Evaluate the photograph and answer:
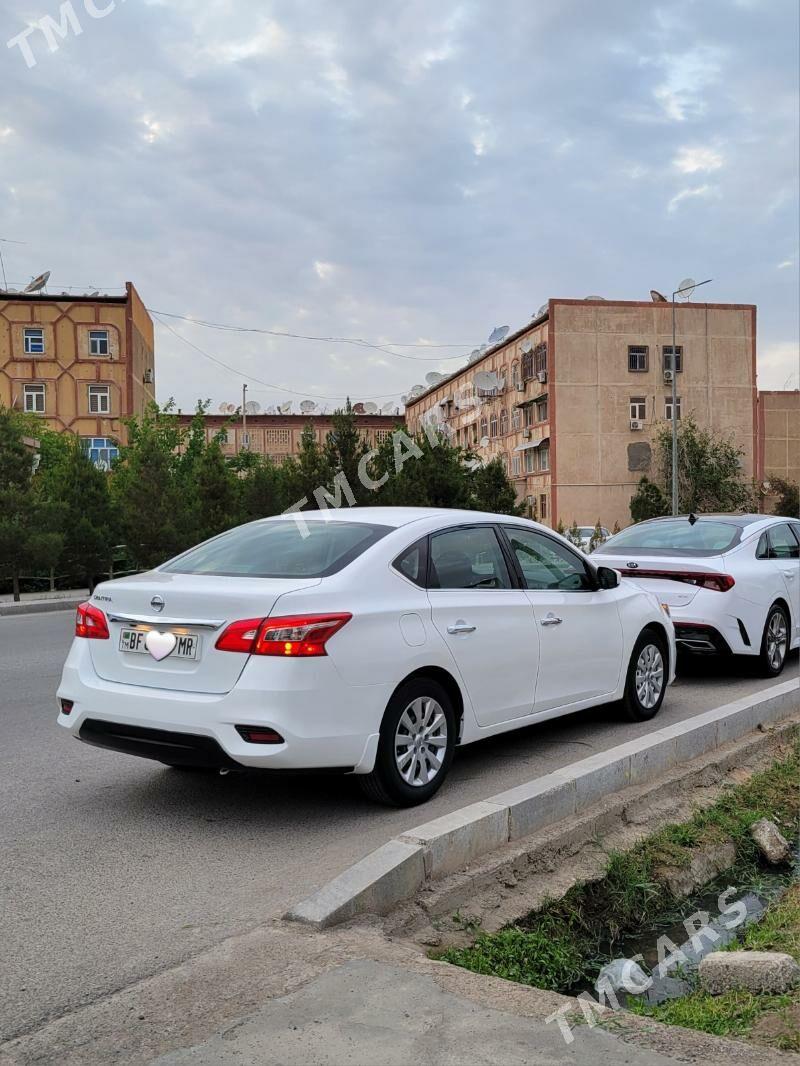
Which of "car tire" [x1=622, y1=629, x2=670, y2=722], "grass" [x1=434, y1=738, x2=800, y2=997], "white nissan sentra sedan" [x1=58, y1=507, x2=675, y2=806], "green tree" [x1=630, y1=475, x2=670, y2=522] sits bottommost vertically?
"grass" [x1=434, y1=738, x2=800, y2=997]

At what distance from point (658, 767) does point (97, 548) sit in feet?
66.1

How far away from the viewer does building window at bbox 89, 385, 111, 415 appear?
184ft

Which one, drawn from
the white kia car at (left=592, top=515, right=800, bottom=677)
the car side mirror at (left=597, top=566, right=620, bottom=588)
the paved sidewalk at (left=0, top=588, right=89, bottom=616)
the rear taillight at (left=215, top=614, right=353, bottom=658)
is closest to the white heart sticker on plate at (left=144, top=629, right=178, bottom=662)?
the rear taillight at (left=215, top=614, right=353, bottom=658)

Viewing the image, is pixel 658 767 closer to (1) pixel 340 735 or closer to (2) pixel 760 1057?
(1) pixel 340 735

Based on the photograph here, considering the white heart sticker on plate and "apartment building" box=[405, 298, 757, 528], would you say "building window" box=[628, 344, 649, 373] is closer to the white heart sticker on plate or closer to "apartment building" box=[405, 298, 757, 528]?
"apartment building" box=[405, 298, 757, 528]

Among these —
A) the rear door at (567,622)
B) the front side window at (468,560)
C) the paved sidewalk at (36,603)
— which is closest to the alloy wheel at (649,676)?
the rear door at (567,622)

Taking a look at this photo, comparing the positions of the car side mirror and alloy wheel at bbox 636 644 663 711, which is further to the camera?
alloy wheel at bbox 636 644 663 711

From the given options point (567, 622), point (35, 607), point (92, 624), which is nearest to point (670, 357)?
point (35, 607)

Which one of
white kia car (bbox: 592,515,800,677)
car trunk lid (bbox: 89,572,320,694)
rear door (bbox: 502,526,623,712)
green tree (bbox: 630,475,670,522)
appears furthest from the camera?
green tree (bbox: 630,475,670,522)

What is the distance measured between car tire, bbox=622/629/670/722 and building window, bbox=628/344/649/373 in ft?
165

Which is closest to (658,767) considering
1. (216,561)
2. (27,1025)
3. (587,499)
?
(216,561)

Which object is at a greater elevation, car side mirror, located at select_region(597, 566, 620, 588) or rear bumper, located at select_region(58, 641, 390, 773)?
car side mirror, located at select_region(597, 566, 620, 588)

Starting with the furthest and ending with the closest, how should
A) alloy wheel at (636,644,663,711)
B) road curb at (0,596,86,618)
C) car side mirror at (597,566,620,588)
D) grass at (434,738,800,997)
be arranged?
road curb at (0,596,86,618)
alloy wheel at (636,644,663,711)
car side mirror at (597,566,620,588)
grass at (434,738,800,997)

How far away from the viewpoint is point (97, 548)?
24.3 meters
